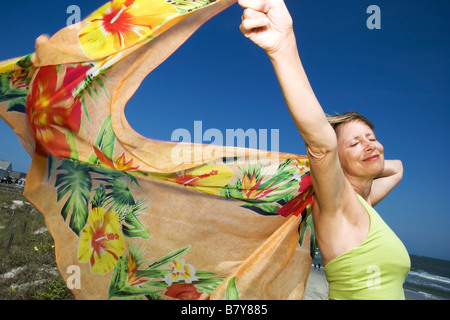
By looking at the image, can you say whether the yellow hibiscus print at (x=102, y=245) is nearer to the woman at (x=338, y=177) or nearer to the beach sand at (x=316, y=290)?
the woman at (x=338, y=177)

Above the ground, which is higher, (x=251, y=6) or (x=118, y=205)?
(x=251, y=6)

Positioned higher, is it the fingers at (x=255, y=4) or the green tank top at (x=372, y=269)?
the fingers at (x=255, y=4)

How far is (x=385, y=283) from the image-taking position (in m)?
1.75

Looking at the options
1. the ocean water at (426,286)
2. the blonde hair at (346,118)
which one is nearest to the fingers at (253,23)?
the blonde hair at (346,118)

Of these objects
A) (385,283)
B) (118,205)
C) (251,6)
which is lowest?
(385,283)

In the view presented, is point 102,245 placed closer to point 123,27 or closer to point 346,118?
point 123,27

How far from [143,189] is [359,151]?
58.6 inches

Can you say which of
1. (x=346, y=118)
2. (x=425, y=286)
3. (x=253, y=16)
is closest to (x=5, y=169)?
(x=425, y=286)

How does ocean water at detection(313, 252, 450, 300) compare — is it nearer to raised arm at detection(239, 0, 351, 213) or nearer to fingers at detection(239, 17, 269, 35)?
raised arm at detection(239, 0, 351, 213)

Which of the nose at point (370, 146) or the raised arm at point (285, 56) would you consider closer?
the raised arm at point (285, 56)

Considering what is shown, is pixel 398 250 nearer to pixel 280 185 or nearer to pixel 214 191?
pixel 280 185

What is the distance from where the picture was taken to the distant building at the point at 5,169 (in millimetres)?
55247

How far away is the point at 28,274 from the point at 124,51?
20.0 ft

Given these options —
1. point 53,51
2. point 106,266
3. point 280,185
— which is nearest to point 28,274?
point 106,266
